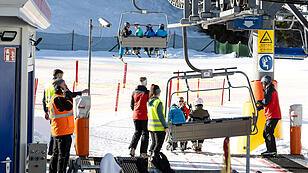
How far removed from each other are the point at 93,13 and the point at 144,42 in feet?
243

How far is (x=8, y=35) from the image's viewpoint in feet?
24.9

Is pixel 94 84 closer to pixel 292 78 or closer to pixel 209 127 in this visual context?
pixel 292 78

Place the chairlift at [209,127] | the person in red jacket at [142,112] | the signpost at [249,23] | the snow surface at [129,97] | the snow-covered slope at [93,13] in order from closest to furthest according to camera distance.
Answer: the chairlift at [209,127], the signpost at [249,23], the person in red jacket at [142,112], the snow surface at [129,97], the snow-covered slope at [93,13]

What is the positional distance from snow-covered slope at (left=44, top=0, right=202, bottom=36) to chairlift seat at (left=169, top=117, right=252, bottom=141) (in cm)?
7423

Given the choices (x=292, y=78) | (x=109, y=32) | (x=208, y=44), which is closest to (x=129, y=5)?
(x=109, y=32)

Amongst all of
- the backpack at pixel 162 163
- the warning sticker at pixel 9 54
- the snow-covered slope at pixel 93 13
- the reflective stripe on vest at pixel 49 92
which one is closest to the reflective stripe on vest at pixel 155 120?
the backpack at pixel 162 163

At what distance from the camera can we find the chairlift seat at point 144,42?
17.0 metres

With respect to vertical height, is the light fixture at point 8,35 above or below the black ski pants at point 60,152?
above

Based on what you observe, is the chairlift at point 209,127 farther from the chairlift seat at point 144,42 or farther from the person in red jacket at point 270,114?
the chairlift seat at point 144,42

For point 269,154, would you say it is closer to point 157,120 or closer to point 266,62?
point 266,62

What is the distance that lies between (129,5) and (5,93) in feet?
297

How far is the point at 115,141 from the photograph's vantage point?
42.8 ft

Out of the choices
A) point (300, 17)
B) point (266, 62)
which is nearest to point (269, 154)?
point (266, 62)

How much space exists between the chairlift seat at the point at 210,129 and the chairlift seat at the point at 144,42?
8.06 m
